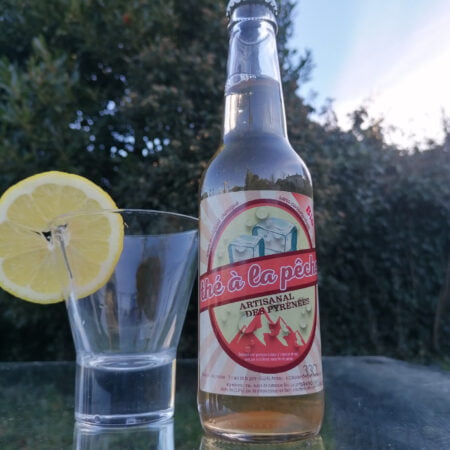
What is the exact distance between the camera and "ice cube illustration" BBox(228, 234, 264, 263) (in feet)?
2.21

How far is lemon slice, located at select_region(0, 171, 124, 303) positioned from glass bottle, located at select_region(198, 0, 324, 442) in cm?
19

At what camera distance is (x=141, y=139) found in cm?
213

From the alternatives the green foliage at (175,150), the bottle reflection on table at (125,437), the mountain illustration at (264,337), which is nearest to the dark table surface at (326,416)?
the bottle reflection on table at (125,437)

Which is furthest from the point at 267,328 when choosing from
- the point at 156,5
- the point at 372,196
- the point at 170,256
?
the point at 372,196

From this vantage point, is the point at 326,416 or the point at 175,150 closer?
the point at 326,416

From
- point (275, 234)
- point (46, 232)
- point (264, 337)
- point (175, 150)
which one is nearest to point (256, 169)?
point (275, 234)

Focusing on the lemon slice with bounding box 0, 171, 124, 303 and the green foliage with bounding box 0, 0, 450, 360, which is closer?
the lemon slice with bounding box 0, 171, 124, 303

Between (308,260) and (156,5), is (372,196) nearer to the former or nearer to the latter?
(156,5)

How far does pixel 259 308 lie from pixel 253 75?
44 cm

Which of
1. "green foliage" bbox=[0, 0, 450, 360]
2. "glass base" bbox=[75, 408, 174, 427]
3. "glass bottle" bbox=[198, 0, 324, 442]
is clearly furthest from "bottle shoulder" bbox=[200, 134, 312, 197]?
"green foliage" bbox=[0, 0, 450, 360]

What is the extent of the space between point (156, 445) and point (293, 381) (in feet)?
0.67

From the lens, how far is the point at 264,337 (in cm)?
66

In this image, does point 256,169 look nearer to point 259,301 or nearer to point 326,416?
point 259,301

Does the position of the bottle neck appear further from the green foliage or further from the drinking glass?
the green foliage
